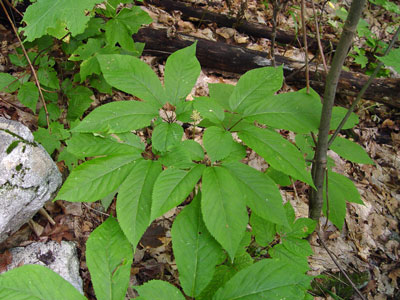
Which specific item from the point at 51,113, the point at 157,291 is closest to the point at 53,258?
the point at 157,291

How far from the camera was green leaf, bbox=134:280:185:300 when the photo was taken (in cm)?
107

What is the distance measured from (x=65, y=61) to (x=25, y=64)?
1.17 ft

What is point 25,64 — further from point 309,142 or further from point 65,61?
point 309,142

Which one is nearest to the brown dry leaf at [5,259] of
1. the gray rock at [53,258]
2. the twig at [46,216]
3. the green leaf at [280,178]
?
the gray rock at [53,258]

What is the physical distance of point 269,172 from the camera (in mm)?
1723

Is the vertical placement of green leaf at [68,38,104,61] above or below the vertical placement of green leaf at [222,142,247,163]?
below

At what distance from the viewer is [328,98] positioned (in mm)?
1329

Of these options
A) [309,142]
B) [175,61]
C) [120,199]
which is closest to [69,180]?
[120,199]

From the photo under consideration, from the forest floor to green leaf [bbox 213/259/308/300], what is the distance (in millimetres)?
637

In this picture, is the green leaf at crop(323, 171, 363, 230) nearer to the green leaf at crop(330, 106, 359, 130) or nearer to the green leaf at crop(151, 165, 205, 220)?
the green leaf at crop(330, 106, 359, 130)

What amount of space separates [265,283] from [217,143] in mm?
577

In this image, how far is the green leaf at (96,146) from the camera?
49.8 inches

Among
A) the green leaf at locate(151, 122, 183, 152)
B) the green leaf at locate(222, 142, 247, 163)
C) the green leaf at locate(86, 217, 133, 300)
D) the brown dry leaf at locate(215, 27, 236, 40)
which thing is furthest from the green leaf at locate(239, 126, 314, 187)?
the brown dry leaf at locate(215, 27, 236, 40)

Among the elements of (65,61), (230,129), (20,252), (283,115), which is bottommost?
(20,252)
